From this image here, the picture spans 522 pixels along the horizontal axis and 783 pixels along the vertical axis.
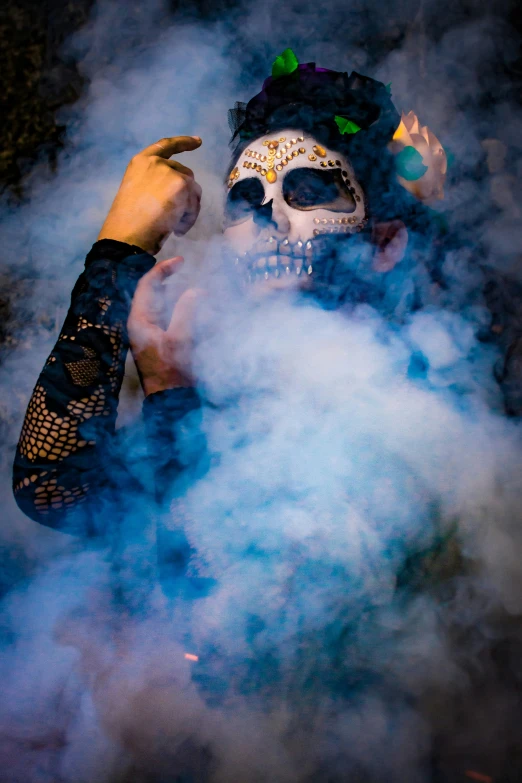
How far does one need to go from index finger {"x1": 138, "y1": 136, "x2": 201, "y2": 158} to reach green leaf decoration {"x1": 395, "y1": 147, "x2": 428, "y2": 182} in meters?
0.49

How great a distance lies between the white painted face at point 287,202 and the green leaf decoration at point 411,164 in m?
0.11

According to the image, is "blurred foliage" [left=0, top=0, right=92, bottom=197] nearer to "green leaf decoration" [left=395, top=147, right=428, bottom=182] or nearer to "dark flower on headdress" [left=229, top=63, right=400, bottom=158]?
"dark flower on headdress" [left=229, top=63, right=400, bottom=158]

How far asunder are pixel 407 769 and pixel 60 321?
4.49 ft

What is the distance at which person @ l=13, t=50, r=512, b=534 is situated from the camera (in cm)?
121

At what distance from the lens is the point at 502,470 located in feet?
3.97

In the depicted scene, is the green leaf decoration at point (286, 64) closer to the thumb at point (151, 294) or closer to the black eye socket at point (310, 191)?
the black eye socket at point (310, 191)

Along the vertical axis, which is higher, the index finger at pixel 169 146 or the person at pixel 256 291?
the index finger at pixel 169 146

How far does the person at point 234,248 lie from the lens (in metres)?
1.21

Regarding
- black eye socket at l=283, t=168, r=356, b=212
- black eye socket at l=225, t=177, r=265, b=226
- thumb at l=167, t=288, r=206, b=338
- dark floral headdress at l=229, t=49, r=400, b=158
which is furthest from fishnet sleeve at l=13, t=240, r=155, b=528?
dark floral headdress at l=229, t=49, r=400, b=158

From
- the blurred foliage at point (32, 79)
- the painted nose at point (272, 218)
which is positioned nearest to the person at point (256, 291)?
the painted nose at point (272, 218)

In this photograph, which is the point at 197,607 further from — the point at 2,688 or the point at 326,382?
the point at 326,382

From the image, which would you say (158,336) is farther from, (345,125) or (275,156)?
(345,125)

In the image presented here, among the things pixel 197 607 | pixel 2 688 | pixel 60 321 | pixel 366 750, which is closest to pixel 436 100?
pixel 60 321

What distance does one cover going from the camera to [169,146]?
144 centimetres
